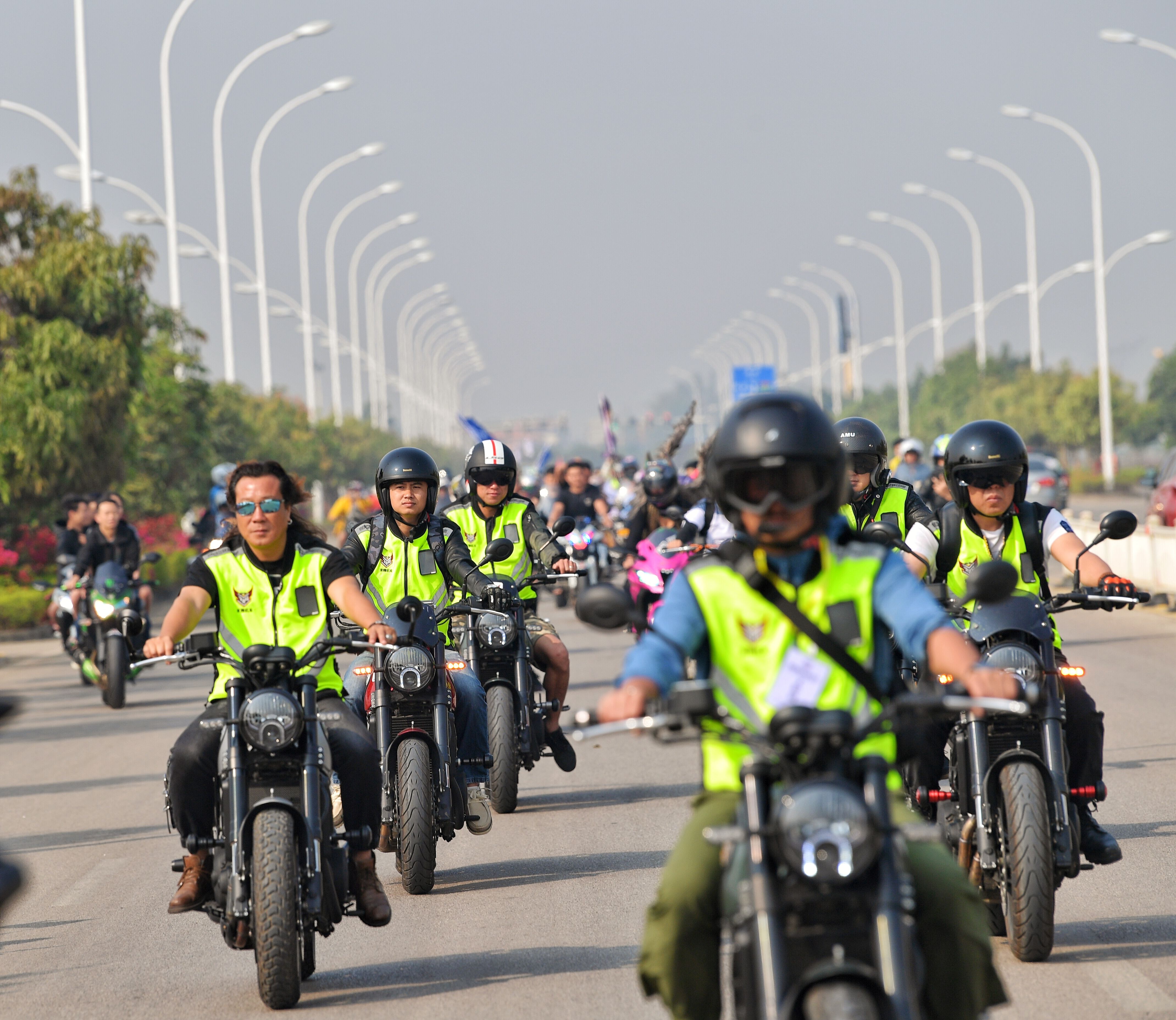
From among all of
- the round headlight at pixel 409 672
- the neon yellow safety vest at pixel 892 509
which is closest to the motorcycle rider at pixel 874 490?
the neon yellow safety vest at pixel 892 509

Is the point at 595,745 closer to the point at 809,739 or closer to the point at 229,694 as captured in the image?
the point at 229,694

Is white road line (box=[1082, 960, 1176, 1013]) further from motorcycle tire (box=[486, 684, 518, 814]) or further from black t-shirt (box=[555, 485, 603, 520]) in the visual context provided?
black t-shirt (box=[555, 485, 603, 520])

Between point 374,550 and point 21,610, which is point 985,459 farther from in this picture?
point 21,610

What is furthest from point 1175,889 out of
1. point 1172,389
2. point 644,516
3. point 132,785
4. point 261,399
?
point 1172,389

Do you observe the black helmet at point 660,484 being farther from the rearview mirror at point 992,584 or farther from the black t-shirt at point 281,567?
the rearview mirror at point 992,584

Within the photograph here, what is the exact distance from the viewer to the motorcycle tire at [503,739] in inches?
375

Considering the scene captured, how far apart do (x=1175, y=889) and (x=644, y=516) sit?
9332 mm

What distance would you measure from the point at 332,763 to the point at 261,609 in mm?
592

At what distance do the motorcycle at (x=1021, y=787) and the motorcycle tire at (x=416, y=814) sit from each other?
2.15 m

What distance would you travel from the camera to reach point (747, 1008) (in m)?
3.70

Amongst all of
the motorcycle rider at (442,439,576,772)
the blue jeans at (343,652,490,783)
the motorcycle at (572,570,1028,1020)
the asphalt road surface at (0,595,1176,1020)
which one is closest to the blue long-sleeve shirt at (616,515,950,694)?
the motorcycle at (572,570,1028,1020)

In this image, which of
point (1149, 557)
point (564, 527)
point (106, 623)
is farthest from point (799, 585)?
point (1149, 557)

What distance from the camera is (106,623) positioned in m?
16.7

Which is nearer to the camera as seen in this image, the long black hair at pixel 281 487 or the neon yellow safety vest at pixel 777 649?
the neon yellow safety vest at pixel 777 649
